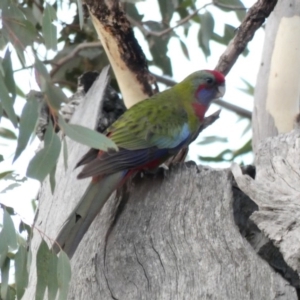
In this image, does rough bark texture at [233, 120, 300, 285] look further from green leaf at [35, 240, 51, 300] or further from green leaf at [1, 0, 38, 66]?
green leaf at [1, 0, 38, 66]

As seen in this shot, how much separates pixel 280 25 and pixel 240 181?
1.28 metres

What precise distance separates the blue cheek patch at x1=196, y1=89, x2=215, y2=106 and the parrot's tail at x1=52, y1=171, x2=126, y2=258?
90 cm

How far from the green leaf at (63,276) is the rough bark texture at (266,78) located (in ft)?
4.90

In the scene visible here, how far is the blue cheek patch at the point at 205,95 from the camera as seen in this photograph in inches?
137

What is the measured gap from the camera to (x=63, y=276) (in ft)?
6.85

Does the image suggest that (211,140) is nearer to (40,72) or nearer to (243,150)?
(243,150)

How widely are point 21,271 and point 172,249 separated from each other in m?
0.52

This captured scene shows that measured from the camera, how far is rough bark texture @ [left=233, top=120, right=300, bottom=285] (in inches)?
84.5

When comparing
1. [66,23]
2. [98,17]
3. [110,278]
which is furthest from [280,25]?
[110,278]

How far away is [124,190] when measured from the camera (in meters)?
2.78

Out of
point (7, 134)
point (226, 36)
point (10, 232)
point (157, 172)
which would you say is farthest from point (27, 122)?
point (226, 36)

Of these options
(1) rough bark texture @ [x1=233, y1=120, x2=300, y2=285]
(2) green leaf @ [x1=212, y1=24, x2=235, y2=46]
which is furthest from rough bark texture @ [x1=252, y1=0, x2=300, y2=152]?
(1) rough bark texture @ [x1=233, y1=120, x2=300, y2=285]

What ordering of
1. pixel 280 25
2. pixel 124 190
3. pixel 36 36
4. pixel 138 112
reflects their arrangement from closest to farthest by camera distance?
pixel 36 36 → pixel 124 190 → pixel 138 112 → pixel 280 25

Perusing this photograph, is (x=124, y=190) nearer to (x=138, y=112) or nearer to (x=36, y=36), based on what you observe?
(x=138, y=112)
